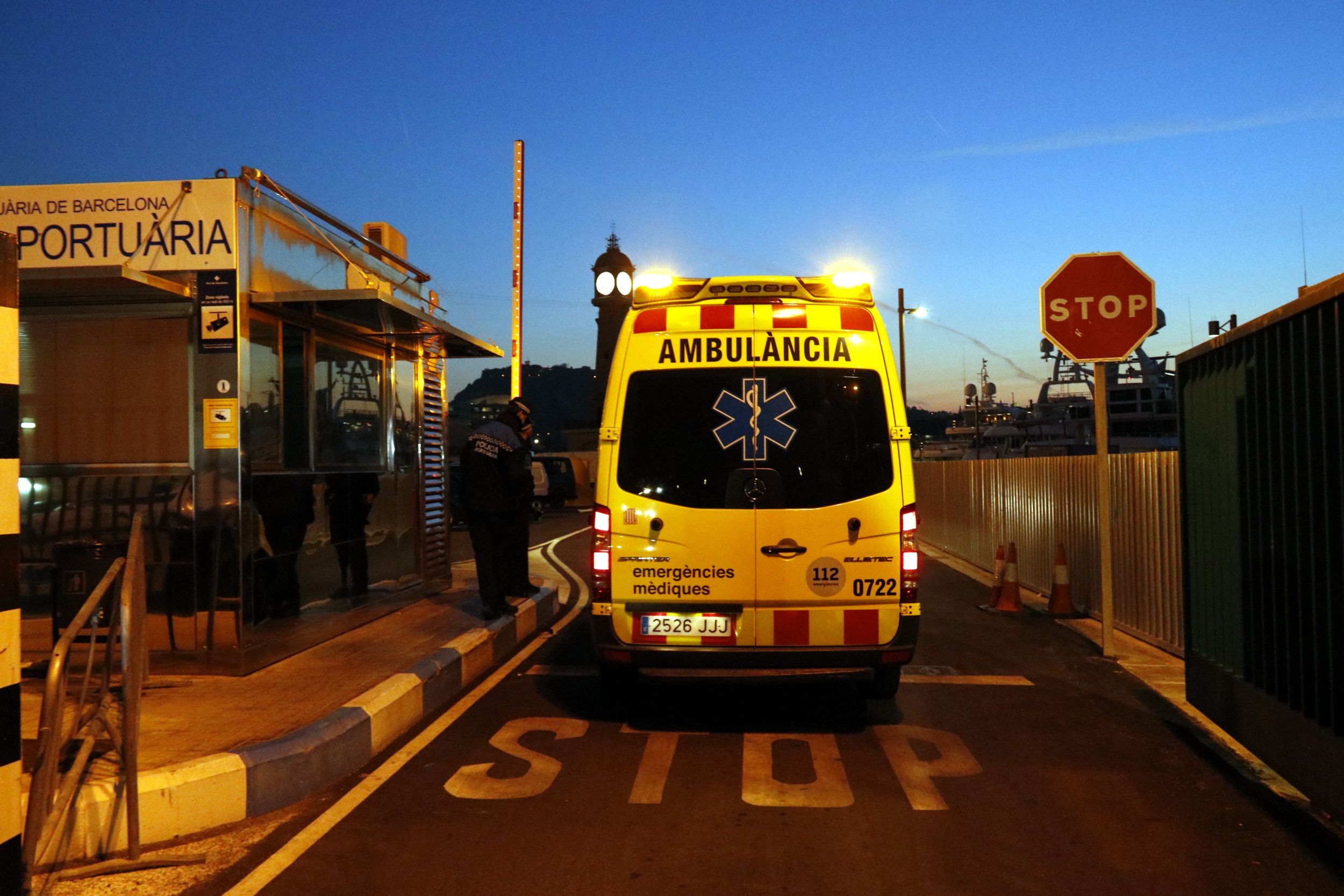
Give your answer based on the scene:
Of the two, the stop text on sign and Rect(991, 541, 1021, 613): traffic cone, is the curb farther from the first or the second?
Rect(991, 541, 1021, 613): traffic cone

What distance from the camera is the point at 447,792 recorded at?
5477 millimetres

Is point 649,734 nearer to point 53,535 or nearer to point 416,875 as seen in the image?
point 416,875

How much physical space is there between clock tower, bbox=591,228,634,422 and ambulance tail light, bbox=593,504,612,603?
0.73 m

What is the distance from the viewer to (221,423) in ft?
25.0

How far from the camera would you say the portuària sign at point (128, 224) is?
7617mm

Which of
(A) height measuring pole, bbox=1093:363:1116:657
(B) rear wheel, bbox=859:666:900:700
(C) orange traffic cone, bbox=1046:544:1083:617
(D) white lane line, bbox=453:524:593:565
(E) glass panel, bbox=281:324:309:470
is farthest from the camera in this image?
(D) white lane line, bbox=453:524:593:565

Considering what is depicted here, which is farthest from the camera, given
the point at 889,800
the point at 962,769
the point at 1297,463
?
the point at 962,769

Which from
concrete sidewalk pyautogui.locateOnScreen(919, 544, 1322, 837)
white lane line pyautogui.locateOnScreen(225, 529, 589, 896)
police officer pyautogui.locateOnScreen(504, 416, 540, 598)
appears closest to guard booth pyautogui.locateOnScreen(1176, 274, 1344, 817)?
concrete sidewalk pyautogui.locateOnScreen(919, 544, 1322, 837)

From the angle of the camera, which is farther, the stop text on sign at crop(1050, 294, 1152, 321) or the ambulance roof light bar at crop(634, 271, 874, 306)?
the stop text on sign at crop(1050, 294, 1152, 321)

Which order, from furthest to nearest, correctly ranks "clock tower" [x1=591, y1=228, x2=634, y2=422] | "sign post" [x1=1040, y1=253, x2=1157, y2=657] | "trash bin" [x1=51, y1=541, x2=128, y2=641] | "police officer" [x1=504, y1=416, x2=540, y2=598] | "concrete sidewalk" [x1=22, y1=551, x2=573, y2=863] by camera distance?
"clock tower" [x1=591, y1=228, x2=634, y2=422] < "police officer" [x1=504, y1=416, x2=540, y2=598] < "sign post" [x1=1040, y1=253, x2=1157, y2=657] < "trash bin" [x1=51, y1=541, x2=128, y2=641] < "concrete sidewalk" [x1=22, y1=551, x2=573, y2=863]

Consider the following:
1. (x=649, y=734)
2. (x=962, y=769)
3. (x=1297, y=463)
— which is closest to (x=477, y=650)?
(x=649, y=734)

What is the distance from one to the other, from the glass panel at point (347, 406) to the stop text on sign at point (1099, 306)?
619 cm

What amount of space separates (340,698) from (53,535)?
2.52m

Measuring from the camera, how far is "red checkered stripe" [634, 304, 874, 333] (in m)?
6.57
